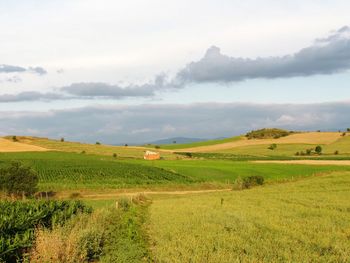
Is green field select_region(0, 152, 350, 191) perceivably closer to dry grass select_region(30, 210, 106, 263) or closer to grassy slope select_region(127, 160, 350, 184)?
grassy slope select_region(127, 160, 350, 184)

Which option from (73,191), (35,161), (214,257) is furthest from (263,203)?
(35,161)

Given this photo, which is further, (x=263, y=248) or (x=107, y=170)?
(x=107, y=170)

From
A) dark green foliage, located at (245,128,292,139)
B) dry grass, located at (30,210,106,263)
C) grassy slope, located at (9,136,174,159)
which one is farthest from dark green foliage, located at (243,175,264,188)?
dark green foliage, located at (245,128,292,139)

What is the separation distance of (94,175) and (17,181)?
60.6ft

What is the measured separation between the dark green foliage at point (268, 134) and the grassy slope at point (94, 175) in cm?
9106

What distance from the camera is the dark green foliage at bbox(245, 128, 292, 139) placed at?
161 metres

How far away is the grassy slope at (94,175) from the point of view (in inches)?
2371

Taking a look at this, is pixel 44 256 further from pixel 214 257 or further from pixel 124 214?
pixel 124 214

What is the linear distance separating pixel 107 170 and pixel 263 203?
144 ft

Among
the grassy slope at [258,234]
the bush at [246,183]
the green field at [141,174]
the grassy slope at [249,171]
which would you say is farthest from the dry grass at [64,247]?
the grassy slope at [249,171]

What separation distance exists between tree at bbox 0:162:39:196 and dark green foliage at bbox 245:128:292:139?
390 feet

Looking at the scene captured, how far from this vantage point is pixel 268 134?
532ft

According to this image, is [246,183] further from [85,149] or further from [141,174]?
[85,149]

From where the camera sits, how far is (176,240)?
57.8 ft
